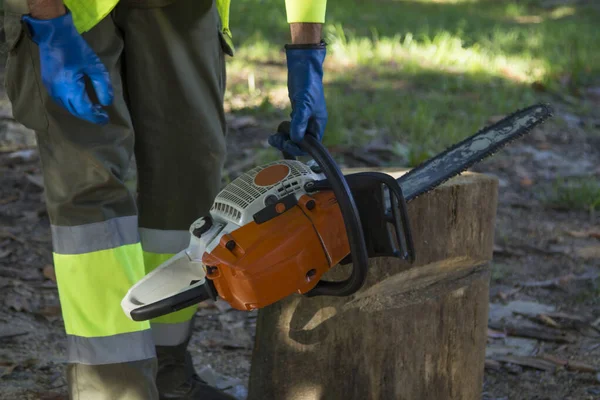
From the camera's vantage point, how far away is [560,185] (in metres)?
4.45

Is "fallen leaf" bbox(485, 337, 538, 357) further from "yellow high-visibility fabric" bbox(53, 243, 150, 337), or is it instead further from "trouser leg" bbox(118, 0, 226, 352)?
"yellow high-visibility fabric" bbox(53, 243, 150, 337)

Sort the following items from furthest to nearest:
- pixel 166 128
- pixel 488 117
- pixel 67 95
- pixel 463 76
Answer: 1. pixel 463 76
2. pixel 488 117
3. pixel 166 128
4. pixel 67 95

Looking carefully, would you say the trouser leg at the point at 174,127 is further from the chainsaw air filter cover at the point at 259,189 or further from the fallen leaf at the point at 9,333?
the fallen leaf at the point at 9,333

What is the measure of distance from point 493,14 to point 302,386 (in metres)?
8.27

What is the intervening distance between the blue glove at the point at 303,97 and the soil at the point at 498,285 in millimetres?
934

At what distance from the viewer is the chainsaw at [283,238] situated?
1807 millimetres

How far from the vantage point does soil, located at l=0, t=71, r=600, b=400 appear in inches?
106

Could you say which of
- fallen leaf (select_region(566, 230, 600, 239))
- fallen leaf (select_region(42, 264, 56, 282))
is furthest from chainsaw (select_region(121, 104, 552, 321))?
fallen leaf (select_region(566, 230, 600, 239))

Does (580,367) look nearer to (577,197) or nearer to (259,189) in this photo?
(259,189)

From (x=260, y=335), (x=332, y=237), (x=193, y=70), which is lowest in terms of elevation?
(x=260, y=335)

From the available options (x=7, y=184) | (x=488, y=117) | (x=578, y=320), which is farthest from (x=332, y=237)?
(x=488, y=117)

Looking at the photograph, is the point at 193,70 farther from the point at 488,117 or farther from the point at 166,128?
the point at 488,117

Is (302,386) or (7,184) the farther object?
(7,184)

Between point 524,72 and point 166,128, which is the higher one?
point 166,128
